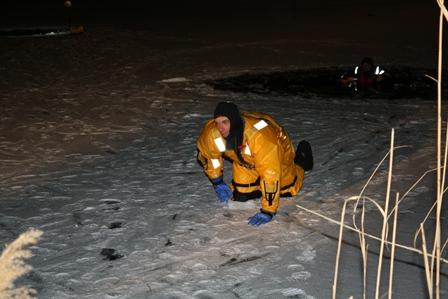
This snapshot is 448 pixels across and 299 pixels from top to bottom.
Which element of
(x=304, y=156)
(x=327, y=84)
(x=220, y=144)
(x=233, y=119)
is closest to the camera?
(x=233, y=119)

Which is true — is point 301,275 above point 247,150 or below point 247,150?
below

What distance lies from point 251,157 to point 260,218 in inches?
16.1

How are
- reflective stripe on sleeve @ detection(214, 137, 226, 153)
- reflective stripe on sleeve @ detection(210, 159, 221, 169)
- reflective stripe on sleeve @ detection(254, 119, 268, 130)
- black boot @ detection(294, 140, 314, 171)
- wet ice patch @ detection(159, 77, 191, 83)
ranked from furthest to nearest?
wet ice patch @ detection(159, 77, 191, 83), black boot @ detection(294, 140, 314, 171), reflective stripe on sleeve @ detection(210, 159, 221, 169), reflective stripe on sleeve @ detection(214, 137, 226, 153), reflective stripe on sleeve @ detection(254, 119, 268, 130)

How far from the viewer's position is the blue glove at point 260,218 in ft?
12.4

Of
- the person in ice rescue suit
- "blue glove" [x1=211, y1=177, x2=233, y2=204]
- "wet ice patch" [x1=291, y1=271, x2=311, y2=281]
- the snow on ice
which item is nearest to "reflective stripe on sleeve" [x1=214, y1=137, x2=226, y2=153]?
the person in ice rescue suit

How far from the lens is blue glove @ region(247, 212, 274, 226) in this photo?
3775 millimetres

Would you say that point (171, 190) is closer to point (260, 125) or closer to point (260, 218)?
point (260, 218)

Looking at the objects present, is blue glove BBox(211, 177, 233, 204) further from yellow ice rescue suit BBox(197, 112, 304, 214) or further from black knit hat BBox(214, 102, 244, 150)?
black knit hat BBox(214, 102, 244, 150)

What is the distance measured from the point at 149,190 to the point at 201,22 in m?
11.8

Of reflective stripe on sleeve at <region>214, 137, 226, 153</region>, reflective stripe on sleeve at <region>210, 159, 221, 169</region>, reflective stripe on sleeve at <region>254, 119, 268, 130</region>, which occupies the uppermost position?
reflective stripe on sleeve at <region>254, 119, 268, 130</region>

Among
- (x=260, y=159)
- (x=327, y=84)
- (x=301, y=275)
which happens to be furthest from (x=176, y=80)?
(x=301, y=275)

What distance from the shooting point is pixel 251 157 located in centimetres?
373

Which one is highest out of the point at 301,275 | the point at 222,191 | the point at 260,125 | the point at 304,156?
the point at 260,125

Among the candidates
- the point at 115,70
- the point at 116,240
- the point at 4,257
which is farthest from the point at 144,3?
the point at 4,257
